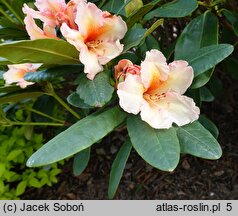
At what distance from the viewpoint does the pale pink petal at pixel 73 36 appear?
3.27ft

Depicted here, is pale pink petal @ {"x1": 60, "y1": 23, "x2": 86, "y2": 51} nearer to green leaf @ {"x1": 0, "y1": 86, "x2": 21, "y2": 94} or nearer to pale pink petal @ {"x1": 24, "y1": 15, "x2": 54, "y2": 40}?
pale pink petal @ {"x1": 24, "y1": 15, "x2": 54, "y2": 40}

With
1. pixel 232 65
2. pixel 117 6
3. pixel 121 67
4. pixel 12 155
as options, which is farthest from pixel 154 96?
pixel 12 155

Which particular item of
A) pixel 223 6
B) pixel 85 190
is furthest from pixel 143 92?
pixel 85 190

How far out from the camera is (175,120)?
106 centimetres

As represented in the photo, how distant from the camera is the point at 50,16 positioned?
1064 mm

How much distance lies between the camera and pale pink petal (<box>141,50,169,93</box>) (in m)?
1.02

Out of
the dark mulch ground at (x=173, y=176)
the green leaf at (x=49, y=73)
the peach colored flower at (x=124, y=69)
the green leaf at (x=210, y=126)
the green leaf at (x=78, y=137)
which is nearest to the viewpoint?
the green leaf at (x=78, y=137)

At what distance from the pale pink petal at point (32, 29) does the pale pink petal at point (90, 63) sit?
111 mm

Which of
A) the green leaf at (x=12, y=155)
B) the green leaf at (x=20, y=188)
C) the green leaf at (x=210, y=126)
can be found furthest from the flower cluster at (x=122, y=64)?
the green leaf at (x=20, y=188)

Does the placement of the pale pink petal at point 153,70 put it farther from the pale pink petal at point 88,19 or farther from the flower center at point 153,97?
the pale pink petal at point 88,19

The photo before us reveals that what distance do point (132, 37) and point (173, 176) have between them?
1.04 meters

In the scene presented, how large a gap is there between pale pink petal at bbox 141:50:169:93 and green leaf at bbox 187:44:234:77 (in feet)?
0.36

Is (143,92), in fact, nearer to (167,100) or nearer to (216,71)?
(167,100)

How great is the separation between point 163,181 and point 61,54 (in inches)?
45.0
